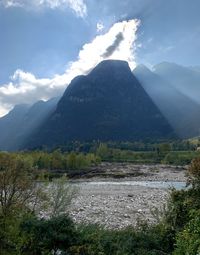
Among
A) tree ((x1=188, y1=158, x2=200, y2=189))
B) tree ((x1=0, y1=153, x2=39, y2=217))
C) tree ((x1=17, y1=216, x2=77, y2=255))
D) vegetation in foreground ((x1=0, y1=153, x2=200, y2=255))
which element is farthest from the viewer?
tree ((x1=188, y1=158, x2=200, y2=189))

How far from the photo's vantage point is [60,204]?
3850 centimetres

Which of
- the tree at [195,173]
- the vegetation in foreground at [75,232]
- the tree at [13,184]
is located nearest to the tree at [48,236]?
the vegetation in foreground at [75,232]

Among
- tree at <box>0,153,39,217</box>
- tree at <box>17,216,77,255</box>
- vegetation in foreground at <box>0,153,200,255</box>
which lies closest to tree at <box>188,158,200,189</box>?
vegetation in foreground at <box>0,153,200,255</box>

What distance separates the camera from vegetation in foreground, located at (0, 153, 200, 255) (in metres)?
19.7

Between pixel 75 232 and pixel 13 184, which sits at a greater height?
pixel 13 184

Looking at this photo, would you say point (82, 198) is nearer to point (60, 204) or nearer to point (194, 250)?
point (60, 204)

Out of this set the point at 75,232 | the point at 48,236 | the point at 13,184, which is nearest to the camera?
the point at 48,236

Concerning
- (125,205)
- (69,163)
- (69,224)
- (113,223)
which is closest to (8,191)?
(69,224)

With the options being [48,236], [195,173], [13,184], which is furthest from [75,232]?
[195,173]

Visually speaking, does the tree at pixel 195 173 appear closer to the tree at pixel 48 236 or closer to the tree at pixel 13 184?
the tree at pixel 48 236

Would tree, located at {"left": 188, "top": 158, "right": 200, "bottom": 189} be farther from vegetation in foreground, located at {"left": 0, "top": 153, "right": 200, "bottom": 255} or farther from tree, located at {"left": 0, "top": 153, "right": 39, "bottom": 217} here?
tree, located at {"left": 0, "top": 153, "right": 39, "bottom": 217}

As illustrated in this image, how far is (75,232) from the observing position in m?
20.8

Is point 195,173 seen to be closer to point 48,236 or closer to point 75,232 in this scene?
point 75,232

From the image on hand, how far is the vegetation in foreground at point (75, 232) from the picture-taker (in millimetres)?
19672
